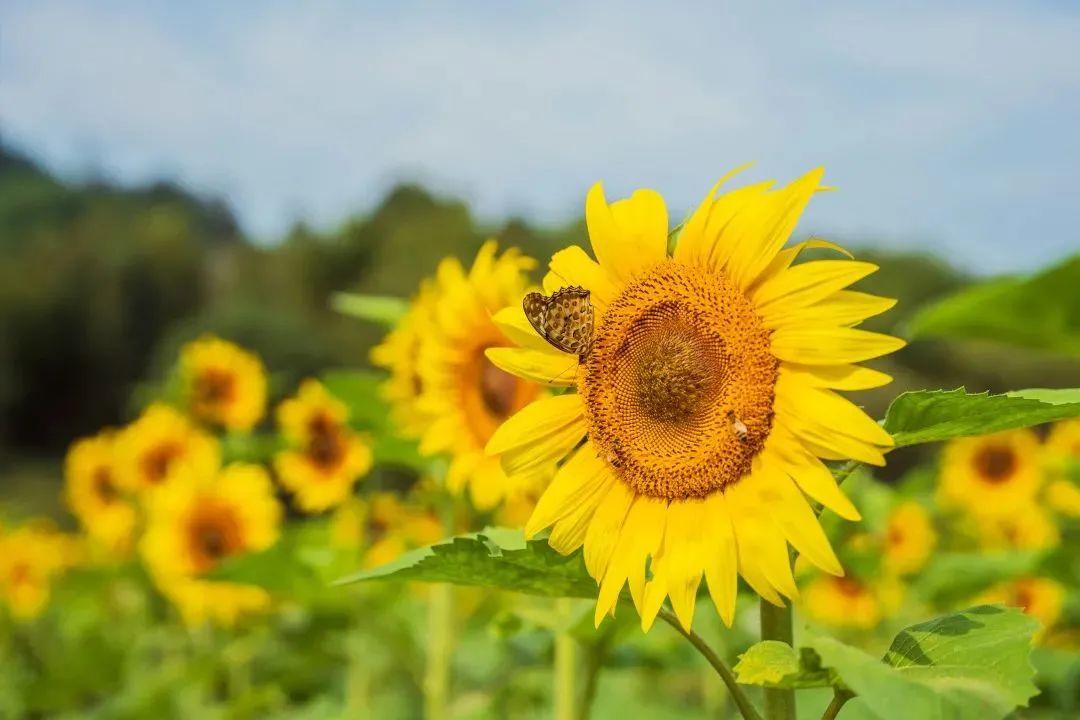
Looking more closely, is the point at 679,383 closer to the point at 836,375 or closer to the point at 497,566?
the point at 836,375

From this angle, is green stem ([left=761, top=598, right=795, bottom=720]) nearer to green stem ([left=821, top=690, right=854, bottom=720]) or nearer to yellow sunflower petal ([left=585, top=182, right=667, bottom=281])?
green stem ([left=821, top=690, right=854, bottom=720])

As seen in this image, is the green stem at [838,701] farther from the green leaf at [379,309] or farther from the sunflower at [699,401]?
the green leaf at [379,309]

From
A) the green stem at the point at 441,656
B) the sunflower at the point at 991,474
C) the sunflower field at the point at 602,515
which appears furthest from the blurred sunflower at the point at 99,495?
the sunflower at the point at 991,474

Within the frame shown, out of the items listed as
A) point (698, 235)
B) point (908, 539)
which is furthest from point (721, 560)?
point (908, 539)

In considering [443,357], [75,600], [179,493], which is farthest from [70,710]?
[443,357]

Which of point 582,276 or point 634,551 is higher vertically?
point 582,276

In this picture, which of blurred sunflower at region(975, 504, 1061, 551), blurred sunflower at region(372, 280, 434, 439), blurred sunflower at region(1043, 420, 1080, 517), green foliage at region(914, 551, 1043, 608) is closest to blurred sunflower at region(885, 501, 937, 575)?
blurred sunflower at region(975, 504, 1061, 551)
